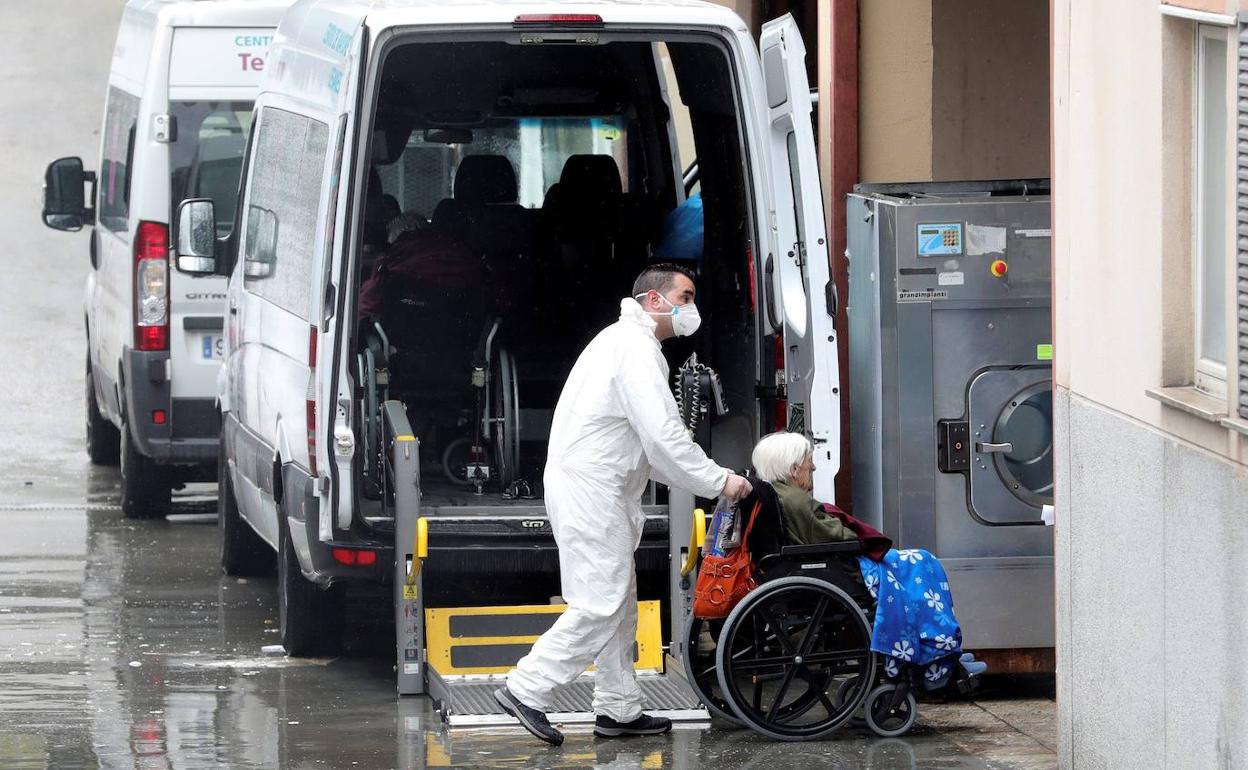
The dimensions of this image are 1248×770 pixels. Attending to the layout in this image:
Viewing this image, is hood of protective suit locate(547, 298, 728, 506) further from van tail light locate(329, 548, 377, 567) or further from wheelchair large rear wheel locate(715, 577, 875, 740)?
van tail light locate(329, 548, 377, 567)

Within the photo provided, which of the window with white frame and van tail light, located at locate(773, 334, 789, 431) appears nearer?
the window with white frame

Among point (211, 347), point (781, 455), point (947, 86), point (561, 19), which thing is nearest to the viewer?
point (781, 455)

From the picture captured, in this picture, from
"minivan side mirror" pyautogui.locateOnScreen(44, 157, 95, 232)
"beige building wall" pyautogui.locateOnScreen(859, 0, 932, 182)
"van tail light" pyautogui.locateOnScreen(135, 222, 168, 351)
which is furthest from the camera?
"minivan side mirror" pyautogui.locateOnScreen(44, 157, 95, 232)

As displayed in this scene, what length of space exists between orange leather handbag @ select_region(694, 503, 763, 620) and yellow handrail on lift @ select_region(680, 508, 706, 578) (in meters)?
0.16

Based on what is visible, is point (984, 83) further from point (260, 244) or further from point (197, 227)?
point (197, 227)

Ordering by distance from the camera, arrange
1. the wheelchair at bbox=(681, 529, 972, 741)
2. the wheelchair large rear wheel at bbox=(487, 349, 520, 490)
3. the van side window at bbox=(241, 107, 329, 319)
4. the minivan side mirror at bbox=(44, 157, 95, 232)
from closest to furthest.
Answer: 1. the wheelchair at bbox=(681, 529, 972, 741)
2. the van side window at bbox=(241, 107, 329, 319)
3. the wheelchair large rear wheel at bbox=(487, 349, 520, 490)
4. the minivan side mirror at bbox=(44, 157, 95, 232)

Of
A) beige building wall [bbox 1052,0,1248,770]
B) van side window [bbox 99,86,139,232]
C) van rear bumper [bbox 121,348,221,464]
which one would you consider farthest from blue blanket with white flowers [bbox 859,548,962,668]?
van side window [bbox 99,86,139,232]

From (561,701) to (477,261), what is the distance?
2325mm

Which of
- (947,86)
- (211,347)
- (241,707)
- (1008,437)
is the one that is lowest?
(241,707)

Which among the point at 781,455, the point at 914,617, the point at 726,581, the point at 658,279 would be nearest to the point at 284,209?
the point at 658,279

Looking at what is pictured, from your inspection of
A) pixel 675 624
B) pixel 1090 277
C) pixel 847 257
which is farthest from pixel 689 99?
pixel 1090 277

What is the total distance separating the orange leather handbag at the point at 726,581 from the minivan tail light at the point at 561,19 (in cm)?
182

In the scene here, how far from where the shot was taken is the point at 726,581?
24.9ft

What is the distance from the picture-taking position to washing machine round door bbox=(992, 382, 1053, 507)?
8.30m
